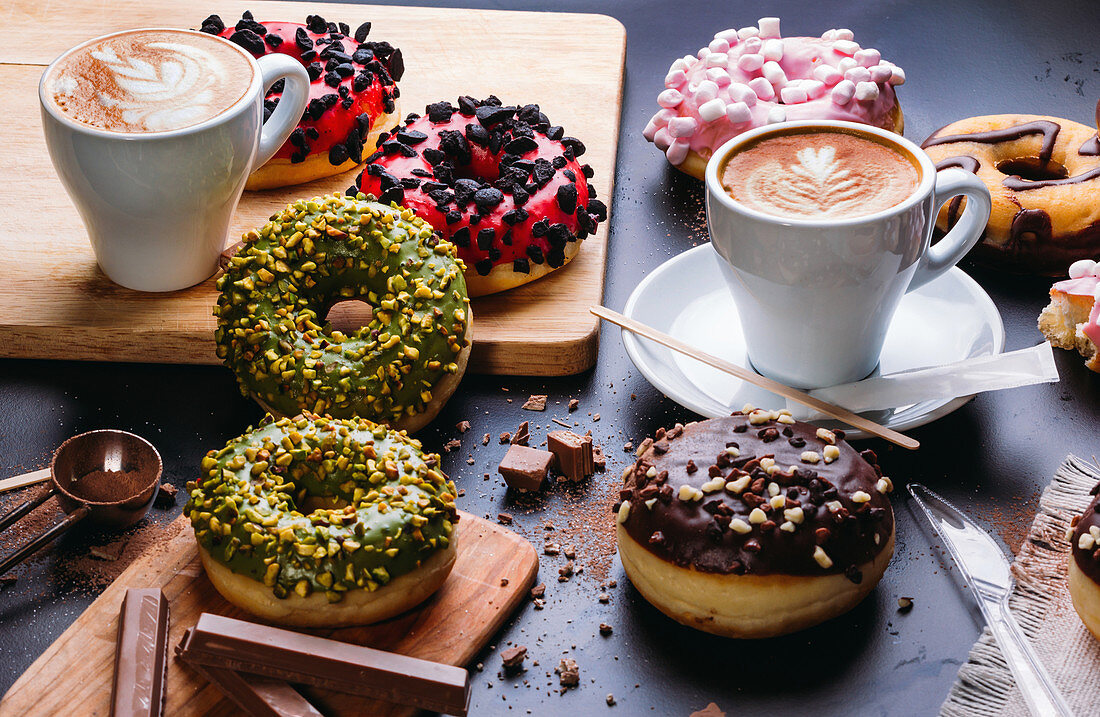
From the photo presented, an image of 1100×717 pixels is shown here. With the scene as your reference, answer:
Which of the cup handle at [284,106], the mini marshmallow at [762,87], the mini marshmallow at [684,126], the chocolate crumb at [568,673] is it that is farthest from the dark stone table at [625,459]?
the cup handle at [284,106]

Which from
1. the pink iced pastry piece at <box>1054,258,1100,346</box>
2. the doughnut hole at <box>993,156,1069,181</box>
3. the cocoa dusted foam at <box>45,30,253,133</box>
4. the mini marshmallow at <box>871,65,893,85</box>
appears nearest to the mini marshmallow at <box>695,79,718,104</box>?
the mini marshmallow at <box>871,65,893,85</box>

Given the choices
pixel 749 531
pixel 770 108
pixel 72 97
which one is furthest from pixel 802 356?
pixel 72 97

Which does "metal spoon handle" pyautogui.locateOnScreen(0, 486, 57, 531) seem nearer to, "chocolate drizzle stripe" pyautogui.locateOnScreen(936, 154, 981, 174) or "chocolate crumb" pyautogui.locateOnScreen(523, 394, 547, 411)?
"chocolate crumb" pyautogui.locateOnScreen(523, 394, 547, 411)

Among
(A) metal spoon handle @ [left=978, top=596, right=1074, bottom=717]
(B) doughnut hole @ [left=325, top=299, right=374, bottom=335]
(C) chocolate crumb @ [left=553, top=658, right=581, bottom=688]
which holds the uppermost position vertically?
(A) metal spoon handle @ [left=978, top=596, right=1074, bottom=717]

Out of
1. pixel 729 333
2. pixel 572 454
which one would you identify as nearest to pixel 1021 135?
pixel 729 333

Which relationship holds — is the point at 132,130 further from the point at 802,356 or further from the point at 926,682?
the point at 926,682

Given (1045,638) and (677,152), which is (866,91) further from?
(1045,638)

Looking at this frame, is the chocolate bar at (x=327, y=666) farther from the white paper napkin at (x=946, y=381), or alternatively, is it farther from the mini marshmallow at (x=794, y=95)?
the mini marshmallow at (x=794, y=95)
